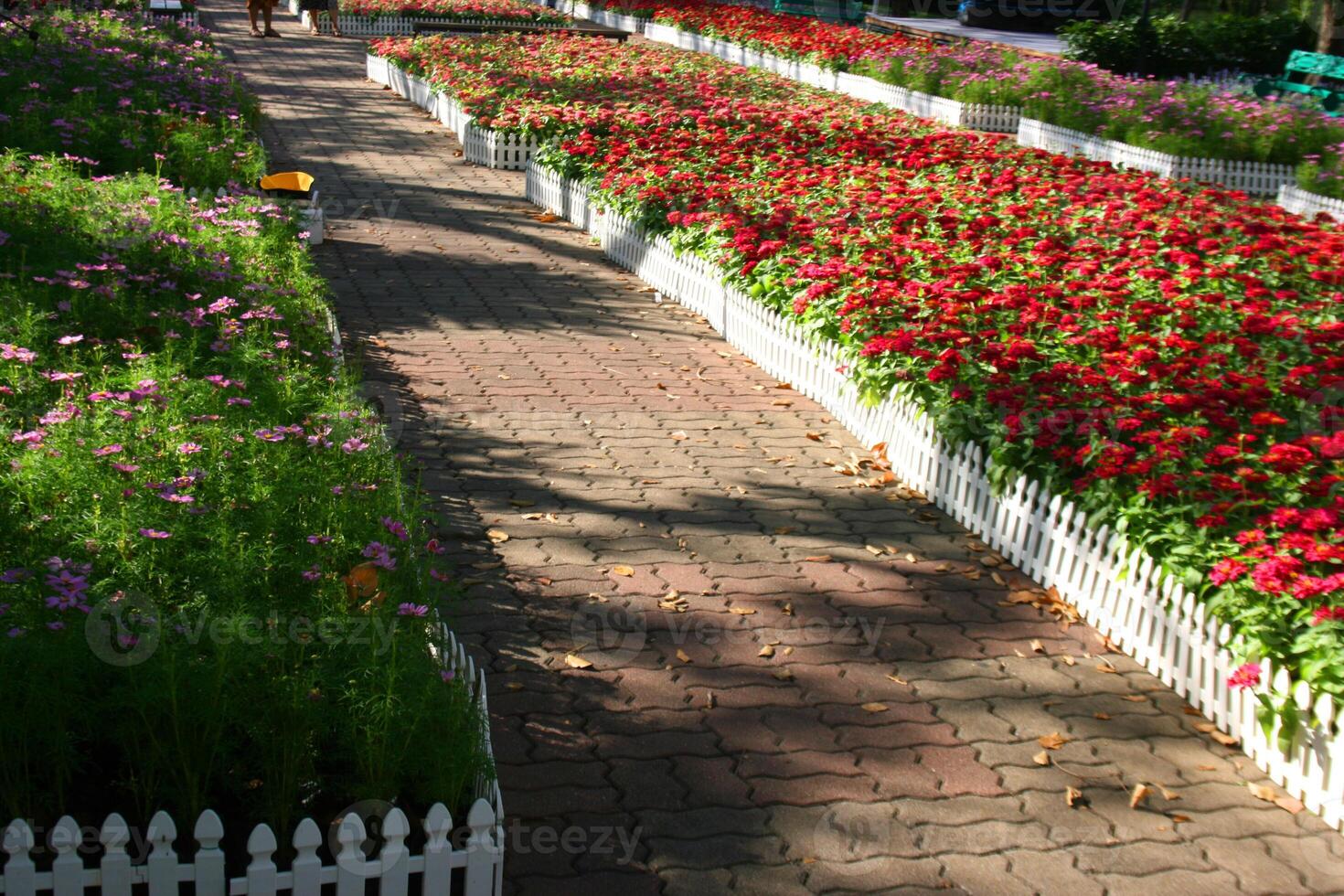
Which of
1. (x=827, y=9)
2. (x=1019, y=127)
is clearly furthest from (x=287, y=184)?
(x=827, y=9)

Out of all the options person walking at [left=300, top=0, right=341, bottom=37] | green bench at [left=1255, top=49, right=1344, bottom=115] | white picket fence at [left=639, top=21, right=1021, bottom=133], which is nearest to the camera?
green bench at [left=1255, top=49, right=1344, bottom=115]

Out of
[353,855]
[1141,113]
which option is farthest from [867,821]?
[1141,113]

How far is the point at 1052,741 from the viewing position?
5027 millimetres

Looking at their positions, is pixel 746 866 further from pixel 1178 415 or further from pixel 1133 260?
pixel 1133 260

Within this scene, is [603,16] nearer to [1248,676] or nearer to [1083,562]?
[1083,562]

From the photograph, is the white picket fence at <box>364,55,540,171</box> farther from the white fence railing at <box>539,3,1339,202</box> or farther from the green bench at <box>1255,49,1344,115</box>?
the green bench at <box>1255,49,1344,115</box>

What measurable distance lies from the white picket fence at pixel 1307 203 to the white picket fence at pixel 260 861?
45.1ft

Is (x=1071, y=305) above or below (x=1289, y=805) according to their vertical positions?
above

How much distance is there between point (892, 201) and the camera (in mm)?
11352

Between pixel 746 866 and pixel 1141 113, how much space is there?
1669cm

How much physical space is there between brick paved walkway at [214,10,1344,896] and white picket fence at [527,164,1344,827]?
0.13 meters

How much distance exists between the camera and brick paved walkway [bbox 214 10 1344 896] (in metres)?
4.32

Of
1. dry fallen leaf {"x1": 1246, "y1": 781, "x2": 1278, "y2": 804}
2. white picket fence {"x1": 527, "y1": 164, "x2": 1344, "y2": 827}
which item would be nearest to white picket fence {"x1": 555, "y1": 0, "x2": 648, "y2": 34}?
white picket fence {"x1": 527, "y1": 164, "x2": 1344, "y2": 827}

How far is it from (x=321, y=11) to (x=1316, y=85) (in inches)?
896
